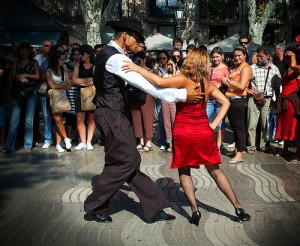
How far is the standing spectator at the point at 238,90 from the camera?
7789 mm

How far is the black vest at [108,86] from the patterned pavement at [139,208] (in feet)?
4.20

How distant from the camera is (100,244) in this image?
14.6ft

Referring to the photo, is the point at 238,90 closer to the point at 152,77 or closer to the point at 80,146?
the point at 80,146

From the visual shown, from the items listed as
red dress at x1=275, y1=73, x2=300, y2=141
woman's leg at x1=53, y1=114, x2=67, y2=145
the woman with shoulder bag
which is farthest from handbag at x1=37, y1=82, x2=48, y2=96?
red dress at x1=275, y1=73, x2=300, y2=141

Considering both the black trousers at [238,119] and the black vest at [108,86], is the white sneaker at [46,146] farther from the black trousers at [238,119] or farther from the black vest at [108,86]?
the black vest at [108,86]

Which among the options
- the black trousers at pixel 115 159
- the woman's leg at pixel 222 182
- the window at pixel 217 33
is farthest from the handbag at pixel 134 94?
the window at pixel 217 33

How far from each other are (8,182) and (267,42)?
114ft

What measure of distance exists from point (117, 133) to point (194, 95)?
0.89 meters

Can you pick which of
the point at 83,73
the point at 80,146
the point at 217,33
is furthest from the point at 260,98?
the point at 217,33

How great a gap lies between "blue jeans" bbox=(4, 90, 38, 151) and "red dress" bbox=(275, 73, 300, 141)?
4.74 metres

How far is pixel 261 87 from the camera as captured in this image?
884cm

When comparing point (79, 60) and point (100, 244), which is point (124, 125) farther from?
point (79, 60)

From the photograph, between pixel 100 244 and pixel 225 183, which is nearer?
pixel 100 244

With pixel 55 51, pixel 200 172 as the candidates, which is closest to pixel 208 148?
pixel 200 172
